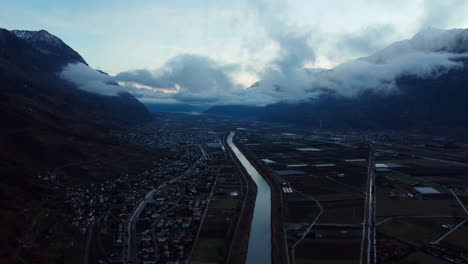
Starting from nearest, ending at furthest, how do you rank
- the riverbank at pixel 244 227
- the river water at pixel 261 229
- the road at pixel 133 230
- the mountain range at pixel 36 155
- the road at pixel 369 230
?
the road at pixel 369 230 → the road at pixel 133 230 → the riverbank at pixel 244 227 → the river water at pixel 261 229 → the mountain range at pixel 36 155

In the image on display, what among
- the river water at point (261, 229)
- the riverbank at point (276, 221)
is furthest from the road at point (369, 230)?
the river water at point (261, 229)

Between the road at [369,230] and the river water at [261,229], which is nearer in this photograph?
the road at [369,230]

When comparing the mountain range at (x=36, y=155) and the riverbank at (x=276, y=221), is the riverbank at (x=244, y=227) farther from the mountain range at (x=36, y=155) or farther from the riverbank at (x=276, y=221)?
the mountain range at (x=36, y=155)

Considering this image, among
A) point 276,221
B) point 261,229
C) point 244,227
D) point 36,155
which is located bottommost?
point 261,229

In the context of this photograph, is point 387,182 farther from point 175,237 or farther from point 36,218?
point 36,218

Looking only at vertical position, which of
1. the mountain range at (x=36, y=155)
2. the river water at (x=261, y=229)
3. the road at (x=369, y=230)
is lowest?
the river water at (x=261, y=229)

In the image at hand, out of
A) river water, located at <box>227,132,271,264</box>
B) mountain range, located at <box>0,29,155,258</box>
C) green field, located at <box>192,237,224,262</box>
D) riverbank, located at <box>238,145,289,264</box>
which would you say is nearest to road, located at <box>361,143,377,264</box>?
riverbank, located at <box>238,145,289,264</box>

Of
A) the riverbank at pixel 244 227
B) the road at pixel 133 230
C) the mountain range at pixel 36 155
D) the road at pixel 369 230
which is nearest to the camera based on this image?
the road at pixel 369 230

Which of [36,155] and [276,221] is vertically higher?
[36,155]

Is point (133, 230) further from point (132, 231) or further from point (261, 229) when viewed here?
point (261, 229)

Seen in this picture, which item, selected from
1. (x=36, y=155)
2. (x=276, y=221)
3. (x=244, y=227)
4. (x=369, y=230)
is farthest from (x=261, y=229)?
(x=36, y=155)

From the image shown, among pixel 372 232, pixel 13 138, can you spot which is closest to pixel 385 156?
pixel 372 232
